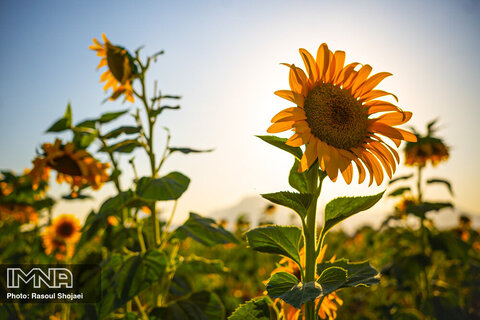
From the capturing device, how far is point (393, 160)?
0.83m

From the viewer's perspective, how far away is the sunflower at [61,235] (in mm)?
2879

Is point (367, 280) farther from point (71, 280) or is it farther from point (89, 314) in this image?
point (71, 280)

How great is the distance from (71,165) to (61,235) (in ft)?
4.73

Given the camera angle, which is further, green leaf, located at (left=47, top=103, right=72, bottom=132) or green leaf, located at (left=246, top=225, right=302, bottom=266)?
green leaf, located at (left=47, top=103, right=72, bottom=132)

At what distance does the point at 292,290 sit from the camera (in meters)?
0.66

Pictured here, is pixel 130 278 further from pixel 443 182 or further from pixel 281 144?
pixel 443 182

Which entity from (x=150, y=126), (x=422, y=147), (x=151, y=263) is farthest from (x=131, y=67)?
(x=422, y=147)

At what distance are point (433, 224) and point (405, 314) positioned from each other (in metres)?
0.77

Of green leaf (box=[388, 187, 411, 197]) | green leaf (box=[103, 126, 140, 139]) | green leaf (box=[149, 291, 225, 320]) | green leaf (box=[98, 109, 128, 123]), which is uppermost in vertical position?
green leaf (box=[98, 109, 128, 123])

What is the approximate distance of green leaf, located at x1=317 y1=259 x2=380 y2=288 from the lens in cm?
70

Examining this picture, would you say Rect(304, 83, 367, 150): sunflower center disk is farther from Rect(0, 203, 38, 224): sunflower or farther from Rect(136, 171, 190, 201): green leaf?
Rect(0, 203, 38, 224): sunflower

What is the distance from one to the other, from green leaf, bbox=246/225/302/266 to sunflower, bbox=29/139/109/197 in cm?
128

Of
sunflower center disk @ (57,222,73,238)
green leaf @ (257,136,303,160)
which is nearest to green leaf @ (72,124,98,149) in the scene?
green leaf @ (257,136,303,160)

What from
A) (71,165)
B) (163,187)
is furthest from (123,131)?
(71,165)
